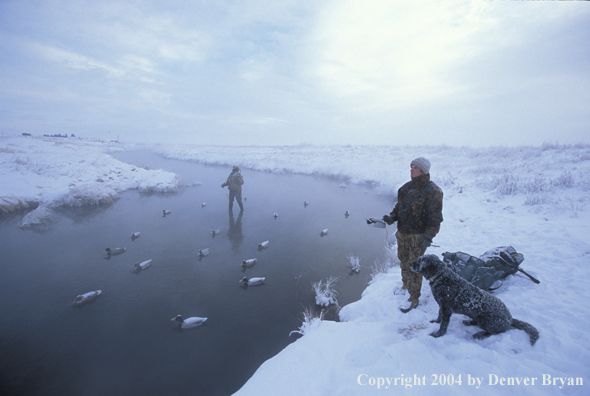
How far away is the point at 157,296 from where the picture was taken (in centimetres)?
687

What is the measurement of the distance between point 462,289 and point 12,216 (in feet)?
66.8

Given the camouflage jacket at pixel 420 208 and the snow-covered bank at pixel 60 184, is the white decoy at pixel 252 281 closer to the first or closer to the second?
the camouflage jacket at pixel 420 208

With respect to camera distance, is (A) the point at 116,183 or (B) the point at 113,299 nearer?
(B) the point at 113,299

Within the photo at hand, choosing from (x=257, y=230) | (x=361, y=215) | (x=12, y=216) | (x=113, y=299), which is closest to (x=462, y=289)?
(x=113, y=299)

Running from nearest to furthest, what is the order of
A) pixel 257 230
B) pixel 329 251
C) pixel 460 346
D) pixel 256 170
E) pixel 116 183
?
pixel 460 346
pixel 329 251
pixel 257 230
pixel 116 183
pixel 256 170

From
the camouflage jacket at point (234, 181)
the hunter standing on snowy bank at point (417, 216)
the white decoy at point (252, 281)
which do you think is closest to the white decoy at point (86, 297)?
the white decoy at point (252, 281)

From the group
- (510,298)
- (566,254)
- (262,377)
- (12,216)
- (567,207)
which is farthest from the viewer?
(12,216)

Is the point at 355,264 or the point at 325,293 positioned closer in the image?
the point at 325,293

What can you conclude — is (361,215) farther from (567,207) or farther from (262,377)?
(262,377)

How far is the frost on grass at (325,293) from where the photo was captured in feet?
21.3

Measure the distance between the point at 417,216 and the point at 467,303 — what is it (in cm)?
157

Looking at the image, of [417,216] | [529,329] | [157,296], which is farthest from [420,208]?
[157,296]

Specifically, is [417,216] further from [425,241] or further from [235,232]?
[235,232]

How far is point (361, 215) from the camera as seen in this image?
1447 centimetres
